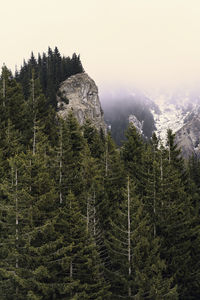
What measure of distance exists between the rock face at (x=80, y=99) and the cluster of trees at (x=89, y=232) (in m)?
45.2

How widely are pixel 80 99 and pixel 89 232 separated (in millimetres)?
68663

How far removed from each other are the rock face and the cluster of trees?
45218 mm

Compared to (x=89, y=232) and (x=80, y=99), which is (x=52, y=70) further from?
(x=89, y=232)

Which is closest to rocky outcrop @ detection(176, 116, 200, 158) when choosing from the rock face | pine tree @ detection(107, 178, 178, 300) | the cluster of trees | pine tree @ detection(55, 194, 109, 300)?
the rock face

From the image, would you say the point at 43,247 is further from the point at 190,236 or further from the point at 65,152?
the point at 190,236

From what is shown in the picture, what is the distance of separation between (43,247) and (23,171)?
5.58 m

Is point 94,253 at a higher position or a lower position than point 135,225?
lower

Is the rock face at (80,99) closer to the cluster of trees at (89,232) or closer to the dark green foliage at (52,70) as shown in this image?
the dark green foliage at (52,70)

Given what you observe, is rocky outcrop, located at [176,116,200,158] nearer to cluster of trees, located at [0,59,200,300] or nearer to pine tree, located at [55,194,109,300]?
cluster of trees, located at [0,59,200,300]

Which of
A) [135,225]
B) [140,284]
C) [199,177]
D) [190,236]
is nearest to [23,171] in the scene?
[135,225]

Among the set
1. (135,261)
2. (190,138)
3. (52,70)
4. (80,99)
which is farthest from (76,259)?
(190,138)

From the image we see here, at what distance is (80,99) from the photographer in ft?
289

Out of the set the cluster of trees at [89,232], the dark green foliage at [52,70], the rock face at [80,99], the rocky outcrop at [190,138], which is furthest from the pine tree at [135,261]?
the rocky outcrop at [190,138]

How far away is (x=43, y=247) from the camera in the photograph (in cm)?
1931
